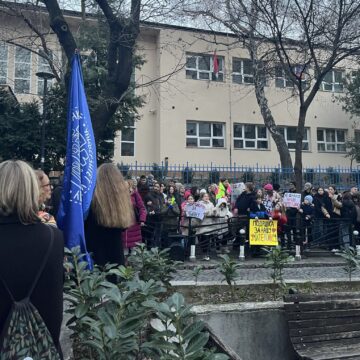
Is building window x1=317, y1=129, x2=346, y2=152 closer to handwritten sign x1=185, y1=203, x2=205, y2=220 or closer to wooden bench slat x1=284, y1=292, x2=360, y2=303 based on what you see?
handwritten sign x1=185, y1=203, x2=205, y2=220

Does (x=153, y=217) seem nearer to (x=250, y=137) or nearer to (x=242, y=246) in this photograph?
(x=242, y=246)

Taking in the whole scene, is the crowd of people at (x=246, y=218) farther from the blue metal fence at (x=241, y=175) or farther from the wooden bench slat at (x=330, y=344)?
the blue metal fence at (x=241, y=175)

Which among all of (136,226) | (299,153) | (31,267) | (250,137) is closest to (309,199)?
(299,153)

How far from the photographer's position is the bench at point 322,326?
4.58 m

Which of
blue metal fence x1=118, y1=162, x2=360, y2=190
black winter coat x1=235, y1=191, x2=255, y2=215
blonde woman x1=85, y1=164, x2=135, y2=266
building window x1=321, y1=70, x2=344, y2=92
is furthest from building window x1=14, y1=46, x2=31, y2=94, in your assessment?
blonde woman x1=85, y1=164, x2=135, y2=266

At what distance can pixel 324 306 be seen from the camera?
15.6 ft

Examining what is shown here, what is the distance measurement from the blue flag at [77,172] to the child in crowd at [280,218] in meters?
6.58

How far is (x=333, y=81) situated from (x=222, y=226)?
19.8 meters

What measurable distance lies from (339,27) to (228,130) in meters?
11.6

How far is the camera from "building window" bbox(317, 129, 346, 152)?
2838 centimetres

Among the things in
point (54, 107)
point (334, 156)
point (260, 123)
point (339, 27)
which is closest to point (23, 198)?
point (54, 107)

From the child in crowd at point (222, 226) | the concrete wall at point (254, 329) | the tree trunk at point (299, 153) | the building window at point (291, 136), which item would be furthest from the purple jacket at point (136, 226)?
the building window at point (291, 136)

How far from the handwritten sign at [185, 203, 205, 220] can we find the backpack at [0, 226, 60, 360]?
831 centimetres

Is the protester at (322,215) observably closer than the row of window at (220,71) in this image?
Yes
